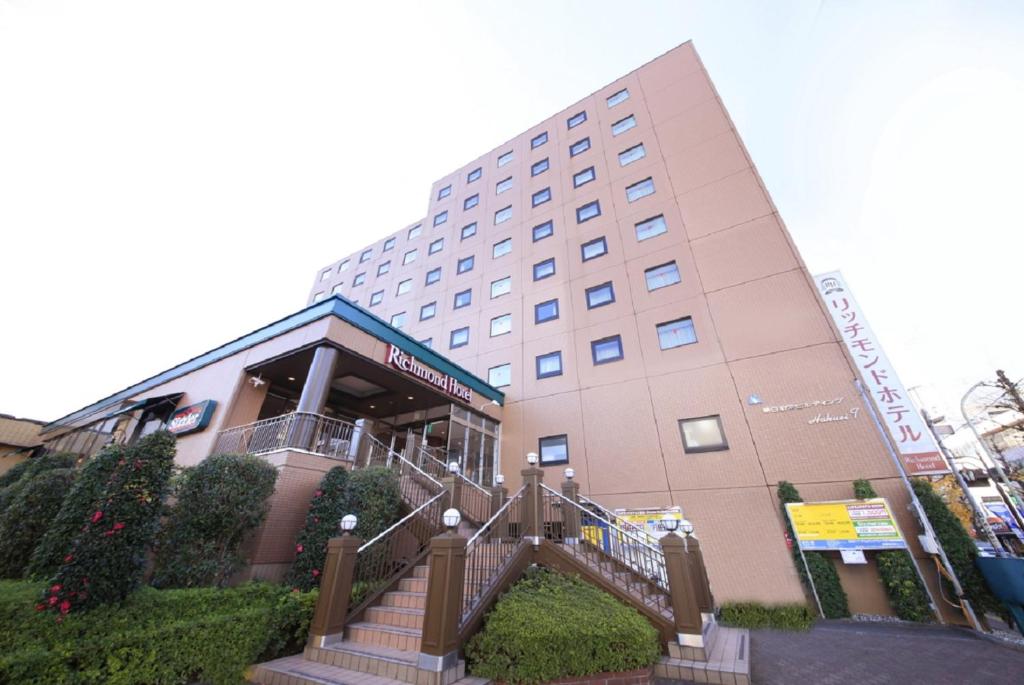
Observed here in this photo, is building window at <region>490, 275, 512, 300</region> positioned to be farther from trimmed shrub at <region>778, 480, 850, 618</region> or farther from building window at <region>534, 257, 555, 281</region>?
trimmed shrub at <region>778, 480, 850, 618</region>

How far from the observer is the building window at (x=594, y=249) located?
17.4 m

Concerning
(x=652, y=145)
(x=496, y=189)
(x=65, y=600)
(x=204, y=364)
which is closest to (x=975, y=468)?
(x=652, y=145)

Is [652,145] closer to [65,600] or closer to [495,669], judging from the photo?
[495,669]

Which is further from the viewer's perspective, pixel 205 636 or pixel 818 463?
pixel 818 463

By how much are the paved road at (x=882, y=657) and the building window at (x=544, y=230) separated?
55.2ft

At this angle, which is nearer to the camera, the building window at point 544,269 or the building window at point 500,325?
the building window at point 500,325

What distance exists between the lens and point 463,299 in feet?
68.6

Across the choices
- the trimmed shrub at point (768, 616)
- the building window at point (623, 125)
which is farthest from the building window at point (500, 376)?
the building window at point (623, 125)

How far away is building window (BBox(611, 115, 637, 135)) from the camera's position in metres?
20.0

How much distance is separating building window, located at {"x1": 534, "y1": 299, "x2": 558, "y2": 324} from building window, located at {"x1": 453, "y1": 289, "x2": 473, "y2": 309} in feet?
14.3

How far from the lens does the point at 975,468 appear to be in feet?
81.2

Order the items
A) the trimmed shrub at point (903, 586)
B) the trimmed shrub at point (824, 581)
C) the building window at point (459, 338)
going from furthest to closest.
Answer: the building window at point (459, 338) → the trimmed shrub at point (824, 581) → the trimmed shrub at point (903, 586)

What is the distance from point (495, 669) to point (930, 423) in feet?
39.6

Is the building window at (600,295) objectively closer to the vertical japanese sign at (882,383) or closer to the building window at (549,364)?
the building window at (549,364)
